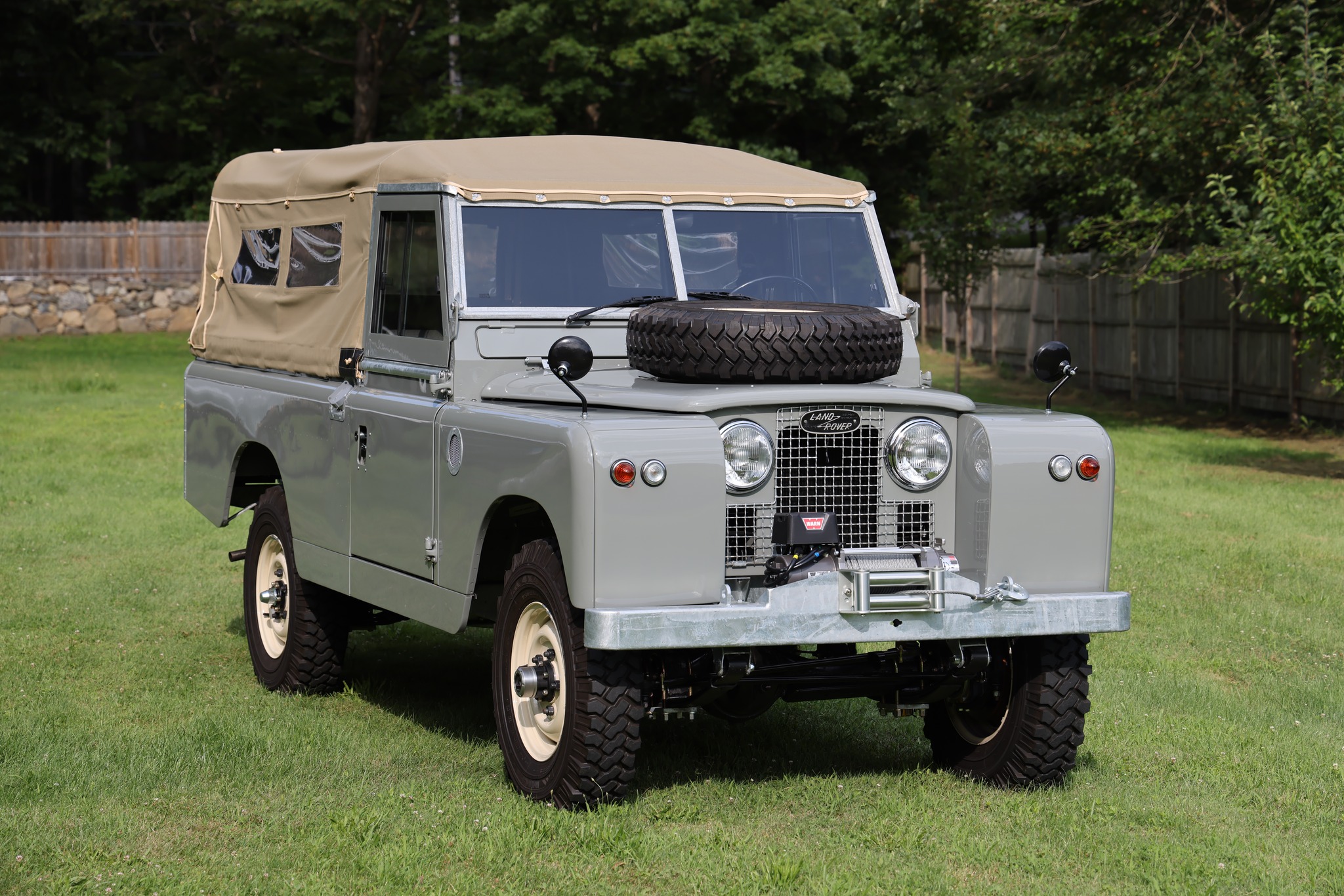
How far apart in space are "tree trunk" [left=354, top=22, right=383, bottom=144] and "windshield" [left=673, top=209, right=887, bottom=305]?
2935 cm

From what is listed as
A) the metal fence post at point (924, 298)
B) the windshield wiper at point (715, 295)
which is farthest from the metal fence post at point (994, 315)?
the windshield wiper at point (715, 295)

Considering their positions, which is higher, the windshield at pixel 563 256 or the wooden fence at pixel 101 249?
the wooden fence at pixel 101 249

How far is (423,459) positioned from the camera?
6.48 m

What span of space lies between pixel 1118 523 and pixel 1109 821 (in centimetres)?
724

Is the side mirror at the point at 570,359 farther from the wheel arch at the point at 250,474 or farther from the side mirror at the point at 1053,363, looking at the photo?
the wheel arch at the point at 250,474

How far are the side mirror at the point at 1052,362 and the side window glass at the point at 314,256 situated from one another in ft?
10.8

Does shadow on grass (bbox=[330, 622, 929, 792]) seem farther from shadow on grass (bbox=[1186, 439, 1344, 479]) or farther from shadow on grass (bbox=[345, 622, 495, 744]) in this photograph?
shadow on grass (bbox=[1186, 439, 1344, 479])

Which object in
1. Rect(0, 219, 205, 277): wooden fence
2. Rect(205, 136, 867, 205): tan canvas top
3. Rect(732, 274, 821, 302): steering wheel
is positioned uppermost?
Rect(0, 219, 205, 277): wooden fence

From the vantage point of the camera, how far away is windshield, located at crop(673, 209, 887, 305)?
23.0ft

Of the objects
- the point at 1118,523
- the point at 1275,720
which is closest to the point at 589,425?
the point at 1275,720

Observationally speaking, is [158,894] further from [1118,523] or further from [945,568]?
[1118,523]

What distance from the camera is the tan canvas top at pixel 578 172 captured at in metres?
6.91

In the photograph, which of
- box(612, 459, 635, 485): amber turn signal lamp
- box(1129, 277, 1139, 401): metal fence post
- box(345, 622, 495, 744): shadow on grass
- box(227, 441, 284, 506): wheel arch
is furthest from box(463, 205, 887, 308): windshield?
box(1129, 277, 1139, 401): metal fence post

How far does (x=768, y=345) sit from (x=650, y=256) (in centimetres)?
137
